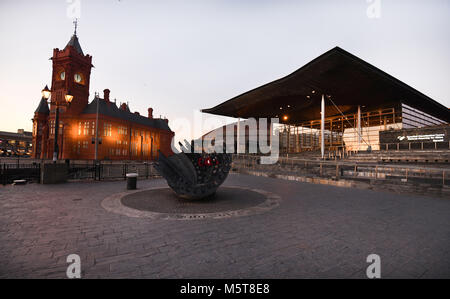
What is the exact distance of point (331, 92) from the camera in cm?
2327

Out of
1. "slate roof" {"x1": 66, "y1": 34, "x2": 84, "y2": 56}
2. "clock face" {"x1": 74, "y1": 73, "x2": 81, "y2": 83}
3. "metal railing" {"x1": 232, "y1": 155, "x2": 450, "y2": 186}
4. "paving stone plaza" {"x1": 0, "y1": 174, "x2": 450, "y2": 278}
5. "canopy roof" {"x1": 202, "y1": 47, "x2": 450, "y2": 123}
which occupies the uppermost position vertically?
"slate roof" {"x1": 66, "y1": 34, "x2": 84, "y2": 56}

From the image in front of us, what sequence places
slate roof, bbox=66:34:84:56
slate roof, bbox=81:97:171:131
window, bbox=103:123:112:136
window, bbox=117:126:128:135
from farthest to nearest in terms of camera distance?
window, bbox=117:126:128:135, slate roof, bbox=66:34:84:56, slate roof, bbox=81:97:171:131, window, bbox=103:123:112:136

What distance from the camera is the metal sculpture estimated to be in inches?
296

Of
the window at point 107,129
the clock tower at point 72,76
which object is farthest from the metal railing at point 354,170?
the clock tower at point 72,76

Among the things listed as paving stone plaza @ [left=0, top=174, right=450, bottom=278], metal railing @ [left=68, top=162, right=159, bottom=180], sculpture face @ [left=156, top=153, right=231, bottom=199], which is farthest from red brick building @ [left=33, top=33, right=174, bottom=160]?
paving stone plaza @ [left=0, top=174, right=450, bottom=278]

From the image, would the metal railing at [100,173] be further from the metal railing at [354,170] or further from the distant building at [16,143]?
the distant building at [16,143]

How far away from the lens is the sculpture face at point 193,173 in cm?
752

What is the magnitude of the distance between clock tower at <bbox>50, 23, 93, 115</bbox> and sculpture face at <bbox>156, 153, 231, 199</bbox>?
47.2m

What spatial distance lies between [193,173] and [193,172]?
0.05 metres

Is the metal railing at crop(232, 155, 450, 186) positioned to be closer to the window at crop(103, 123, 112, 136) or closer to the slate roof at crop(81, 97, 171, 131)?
the slate roof at crop(81, 97, 171, 131)

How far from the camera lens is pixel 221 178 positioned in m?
8.22

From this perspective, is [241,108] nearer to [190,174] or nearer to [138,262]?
[190,174]

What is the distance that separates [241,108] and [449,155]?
76.0ft
